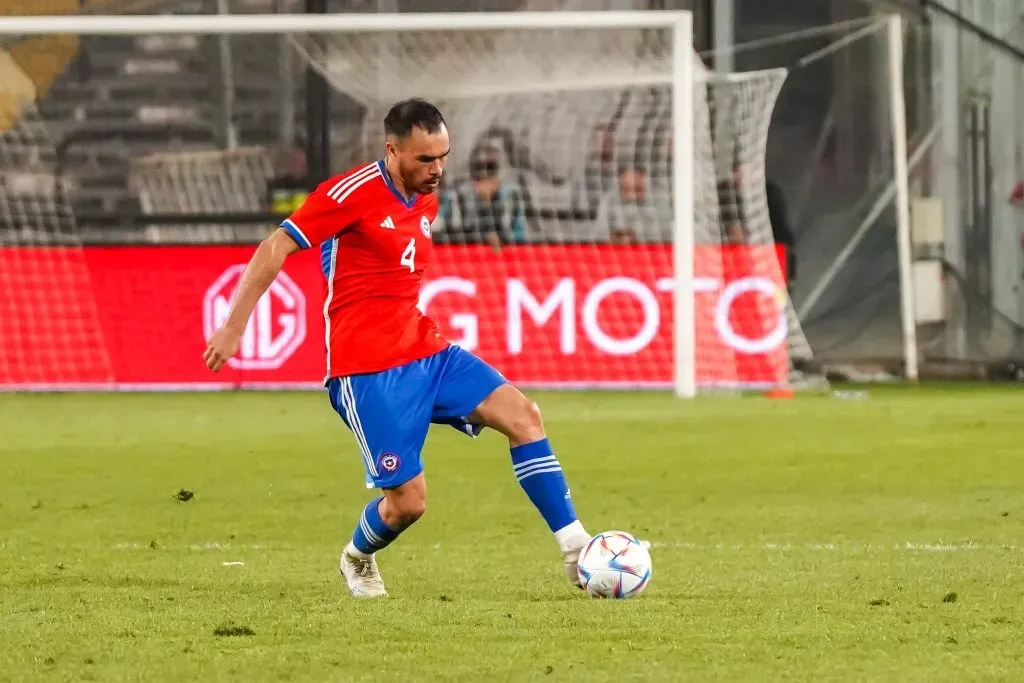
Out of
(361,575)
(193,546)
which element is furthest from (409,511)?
(193,546)

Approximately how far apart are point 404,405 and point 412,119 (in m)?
0.91

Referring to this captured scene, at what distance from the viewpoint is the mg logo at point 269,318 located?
679 inches

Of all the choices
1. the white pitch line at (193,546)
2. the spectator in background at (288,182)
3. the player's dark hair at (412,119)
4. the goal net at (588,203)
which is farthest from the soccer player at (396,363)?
the spectator in background at (288,182)

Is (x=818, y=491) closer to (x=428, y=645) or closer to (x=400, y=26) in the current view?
(x=428, y=645)

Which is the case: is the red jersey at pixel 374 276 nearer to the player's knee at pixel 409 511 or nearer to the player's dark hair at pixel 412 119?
the player's dark hair at pixel 412 119

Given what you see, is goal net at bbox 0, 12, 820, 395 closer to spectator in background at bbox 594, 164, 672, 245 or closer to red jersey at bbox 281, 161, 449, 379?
spectator in background at bbox 594, 164, 672, 245

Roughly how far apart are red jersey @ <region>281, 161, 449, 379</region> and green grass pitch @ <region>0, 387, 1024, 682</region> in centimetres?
79

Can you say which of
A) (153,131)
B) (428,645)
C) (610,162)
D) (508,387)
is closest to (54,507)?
(508,387)

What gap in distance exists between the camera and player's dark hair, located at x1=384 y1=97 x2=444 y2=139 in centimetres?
651

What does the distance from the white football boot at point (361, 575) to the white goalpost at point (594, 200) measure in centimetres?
936

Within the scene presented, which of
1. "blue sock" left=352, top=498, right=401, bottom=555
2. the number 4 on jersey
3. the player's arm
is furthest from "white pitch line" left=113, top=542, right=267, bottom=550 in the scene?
the player's arm

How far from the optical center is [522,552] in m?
7.88

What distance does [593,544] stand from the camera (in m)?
6.36

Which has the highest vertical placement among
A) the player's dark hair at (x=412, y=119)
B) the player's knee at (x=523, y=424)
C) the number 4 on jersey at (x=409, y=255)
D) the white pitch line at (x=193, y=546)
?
the player's dark hair at (x=412, y=119)
